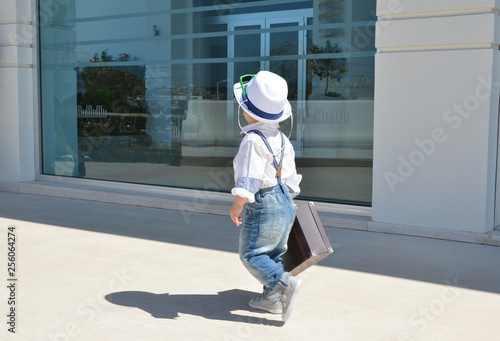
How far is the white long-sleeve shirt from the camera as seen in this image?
12.7 ft

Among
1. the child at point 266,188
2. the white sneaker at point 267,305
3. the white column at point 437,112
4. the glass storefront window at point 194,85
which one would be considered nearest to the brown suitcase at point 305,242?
the child at point 266,188

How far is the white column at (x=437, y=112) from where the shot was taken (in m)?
6.24

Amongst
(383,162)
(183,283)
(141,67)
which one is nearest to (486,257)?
(383,162)

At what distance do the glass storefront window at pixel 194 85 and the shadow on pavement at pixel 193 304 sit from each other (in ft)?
11.0

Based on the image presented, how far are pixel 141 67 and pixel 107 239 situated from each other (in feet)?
11.8

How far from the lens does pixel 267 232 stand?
4004 millimetres

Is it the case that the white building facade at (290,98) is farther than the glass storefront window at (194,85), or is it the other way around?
the glass storefront window at (194,85)

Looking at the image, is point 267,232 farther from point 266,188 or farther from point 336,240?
point 336,240

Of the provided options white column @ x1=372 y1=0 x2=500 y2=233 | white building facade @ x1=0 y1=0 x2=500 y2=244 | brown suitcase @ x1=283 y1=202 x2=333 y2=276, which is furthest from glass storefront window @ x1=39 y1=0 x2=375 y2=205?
brown suitcase @ x1=283 y1=202 x2=333 y2=276

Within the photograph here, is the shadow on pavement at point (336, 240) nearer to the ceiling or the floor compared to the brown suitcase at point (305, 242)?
nearer to the floor

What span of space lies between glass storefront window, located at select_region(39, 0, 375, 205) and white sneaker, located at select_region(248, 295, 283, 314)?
355cm

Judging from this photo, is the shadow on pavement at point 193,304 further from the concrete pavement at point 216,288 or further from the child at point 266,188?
the child at point 266,188

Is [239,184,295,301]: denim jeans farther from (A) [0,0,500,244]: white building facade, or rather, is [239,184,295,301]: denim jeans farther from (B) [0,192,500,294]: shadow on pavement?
(A) [0,0,500,244]: white building facade

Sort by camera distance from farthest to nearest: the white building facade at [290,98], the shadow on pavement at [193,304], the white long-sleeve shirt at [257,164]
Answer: the white building facade at [290,98] → the shadow on pavement at [193,304] → the white long-sleeve shirt at [257,164]
